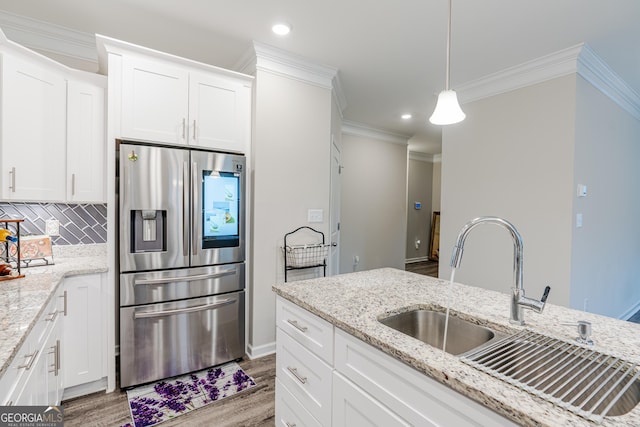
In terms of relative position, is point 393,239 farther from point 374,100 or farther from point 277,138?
point 277,138

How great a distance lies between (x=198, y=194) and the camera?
7.51 ft

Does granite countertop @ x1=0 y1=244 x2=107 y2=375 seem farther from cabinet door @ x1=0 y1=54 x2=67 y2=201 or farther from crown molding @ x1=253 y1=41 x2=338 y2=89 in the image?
crown molding @ x1=253 y1=41 x2=338 y2=89

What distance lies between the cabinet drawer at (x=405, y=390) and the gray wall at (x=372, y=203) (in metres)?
3.78

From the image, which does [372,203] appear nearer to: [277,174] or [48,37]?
A: [277,174]

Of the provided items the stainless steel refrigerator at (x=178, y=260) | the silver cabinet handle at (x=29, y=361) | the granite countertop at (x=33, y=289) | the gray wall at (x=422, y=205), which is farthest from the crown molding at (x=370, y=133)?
the silver cabinet handle at (x=29, y=361)

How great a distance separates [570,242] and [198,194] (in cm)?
310

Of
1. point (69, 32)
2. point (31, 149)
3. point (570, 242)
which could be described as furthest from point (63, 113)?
point (570, 242)

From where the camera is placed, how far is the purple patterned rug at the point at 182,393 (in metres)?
1.91

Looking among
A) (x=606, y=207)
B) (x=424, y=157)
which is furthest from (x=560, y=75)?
(x=424, y=157)

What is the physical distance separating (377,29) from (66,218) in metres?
2.89

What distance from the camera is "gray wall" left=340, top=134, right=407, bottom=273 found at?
16.5 ft

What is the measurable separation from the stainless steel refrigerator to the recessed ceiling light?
1.04 meters

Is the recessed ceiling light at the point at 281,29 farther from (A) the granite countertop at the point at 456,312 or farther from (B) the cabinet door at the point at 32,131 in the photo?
(A) the granite countertop at the point at 456,312

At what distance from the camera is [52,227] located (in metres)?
2.36
